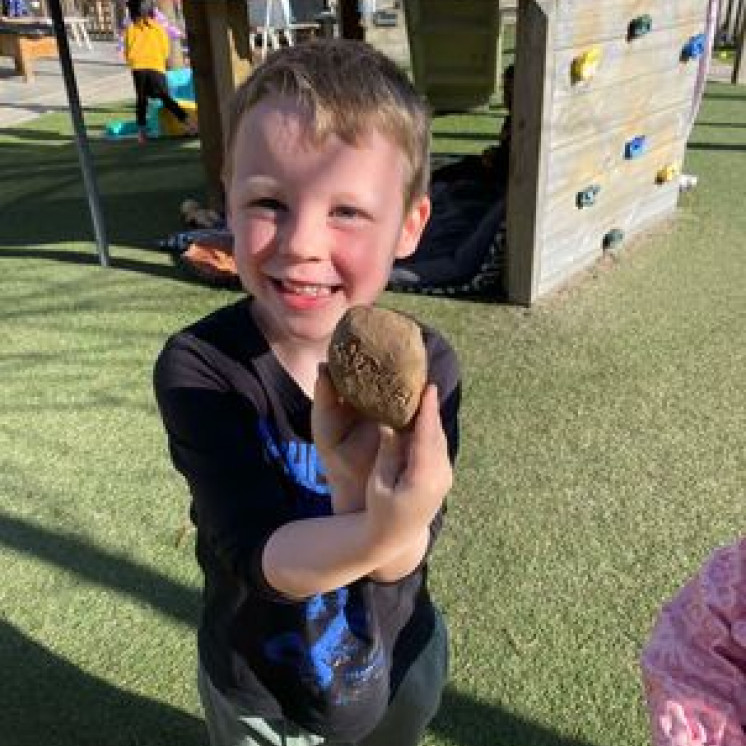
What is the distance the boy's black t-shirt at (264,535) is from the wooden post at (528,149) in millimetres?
2793

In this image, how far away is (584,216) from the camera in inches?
172

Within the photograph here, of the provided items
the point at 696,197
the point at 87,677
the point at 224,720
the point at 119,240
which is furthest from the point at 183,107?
the point at 224,720

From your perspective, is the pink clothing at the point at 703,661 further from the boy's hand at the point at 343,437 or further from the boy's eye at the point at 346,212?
the boy's eye at the point at 346,212

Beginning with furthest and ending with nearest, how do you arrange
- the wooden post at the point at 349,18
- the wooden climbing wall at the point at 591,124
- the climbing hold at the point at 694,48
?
the wooden post at the point at 349,18, the climbing hold at the point at 694,48, the wooden climbing wall at the point at 591,124

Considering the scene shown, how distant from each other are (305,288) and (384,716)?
0.78 meters

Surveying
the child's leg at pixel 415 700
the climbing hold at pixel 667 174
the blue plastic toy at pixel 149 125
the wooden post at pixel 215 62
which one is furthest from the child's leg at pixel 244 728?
the blue plastic toy at pixel 149 125

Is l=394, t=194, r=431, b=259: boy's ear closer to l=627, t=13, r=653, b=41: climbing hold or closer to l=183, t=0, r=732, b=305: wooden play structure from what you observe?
l=183, t=0, r=732, b=305: wooden play structure

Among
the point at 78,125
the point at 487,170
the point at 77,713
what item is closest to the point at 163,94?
the point at 78,125

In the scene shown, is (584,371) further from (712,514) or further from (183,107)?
(183,107)

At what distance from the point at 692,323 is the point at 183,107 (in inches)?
264

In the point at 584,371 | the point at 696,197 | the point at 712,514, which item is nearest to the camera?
the point at 712,514

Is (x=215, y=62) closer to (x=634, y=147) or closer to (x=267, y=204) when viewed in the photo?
(x=634, y=147)

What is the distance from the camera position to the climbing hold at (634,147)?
4.60 metres

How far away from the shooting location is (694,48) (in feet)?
16.4
